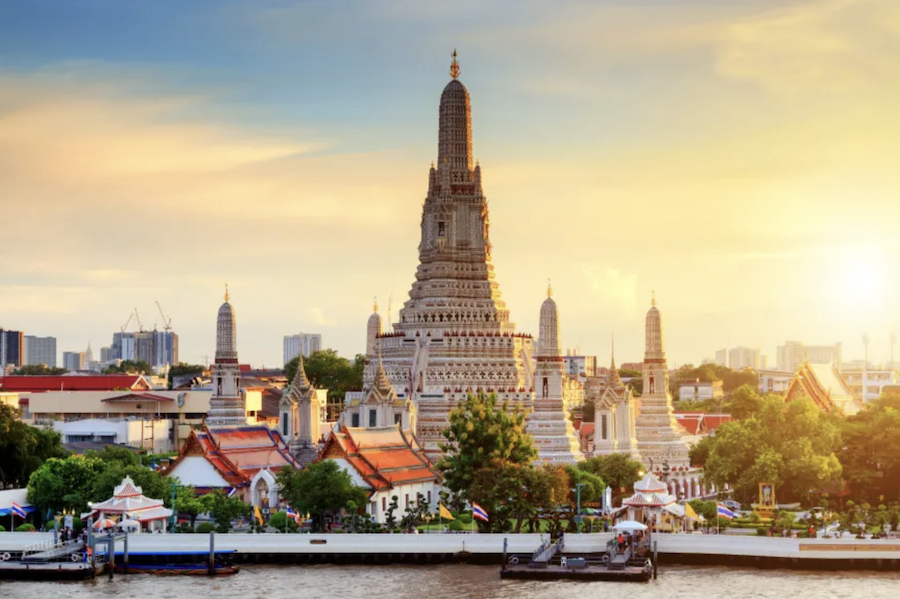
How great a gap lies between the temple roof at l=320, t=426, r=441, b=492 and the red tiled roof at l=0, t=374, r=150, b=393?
7901 centimetres

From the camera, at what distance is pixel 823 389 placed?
506 ft

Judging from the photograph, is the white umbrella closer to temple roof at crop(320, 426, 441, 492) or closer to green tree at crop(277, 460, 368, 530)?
green tree at crop(277, 460, 368, 530)

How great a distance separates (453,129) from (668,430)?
27351mm

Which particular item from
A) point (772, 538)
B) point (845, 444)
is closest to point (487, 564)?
point (772, 538)

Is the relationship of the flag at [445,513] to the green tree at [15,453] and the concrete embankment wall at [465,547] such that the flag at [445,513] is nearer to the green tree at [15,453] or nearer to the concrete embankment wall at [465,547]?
the concrete embankment wall at [465,547]

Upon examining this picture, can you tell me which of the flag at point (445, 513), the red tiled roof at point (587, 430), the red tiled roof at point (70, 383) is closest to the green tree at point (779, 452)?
the flag at point (445, 513)

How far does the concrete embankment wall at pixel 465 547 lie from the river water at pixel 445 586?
1326mm

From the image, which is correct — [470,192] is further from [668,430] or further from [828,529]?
[828,529]

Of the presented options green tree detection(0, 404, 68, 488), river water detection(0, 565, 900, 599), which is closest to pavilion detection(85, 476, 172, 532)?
river water detection(0, 565, 900, 599)

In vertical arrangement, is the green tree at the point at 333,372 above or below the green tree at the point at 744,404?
above

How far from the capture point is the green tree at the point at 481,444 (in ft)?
295

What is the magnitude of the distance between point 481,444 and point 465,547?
918 cm

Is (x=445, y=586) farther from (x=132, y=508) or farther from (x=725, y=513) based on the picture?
(x=725, y=513)

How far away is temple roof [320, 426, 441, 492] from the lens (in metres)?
96.4
